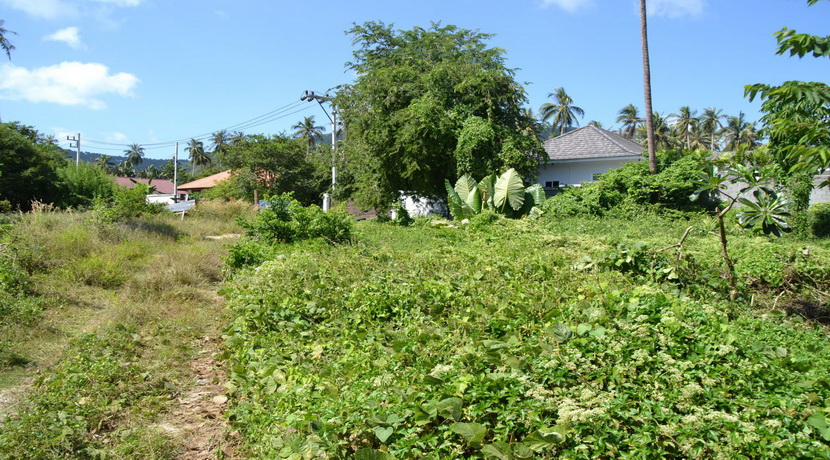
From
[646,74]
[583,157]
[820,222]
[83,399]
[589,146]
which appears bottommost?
[83,399]

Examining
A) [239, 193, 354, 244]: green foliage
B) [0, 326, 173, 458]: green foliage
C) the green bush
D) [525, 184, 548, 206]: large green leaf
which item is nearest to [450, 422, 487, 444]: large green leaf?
[0, 326, 173, 458]: green foliage

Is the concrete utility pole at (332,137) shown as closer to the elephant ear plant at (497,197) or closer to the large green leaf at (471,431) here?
the elephant ear plant at (497,197)

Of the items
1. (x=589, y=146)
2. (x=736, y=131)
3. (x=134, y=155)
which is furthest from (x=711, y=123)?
(x=134, y=155)

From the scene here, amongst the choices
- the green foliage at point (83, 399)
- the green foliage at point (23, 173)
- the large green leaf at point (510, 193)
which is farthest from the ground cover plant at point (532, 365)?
the green foliage at point (23, 173)

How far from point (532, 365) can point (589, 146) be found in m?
23.1

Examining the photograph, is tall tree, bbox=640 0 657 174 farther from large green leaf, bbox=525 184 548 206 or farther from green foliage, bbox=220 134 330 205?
green foliage, bbox=220 134 330 205

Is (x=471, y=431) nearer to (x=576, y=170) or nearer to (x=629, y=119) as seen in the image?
(x=576, y=170)

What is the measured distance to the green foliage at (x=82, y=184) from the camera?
24.2m

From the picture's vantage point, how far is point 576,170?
79.9 feet

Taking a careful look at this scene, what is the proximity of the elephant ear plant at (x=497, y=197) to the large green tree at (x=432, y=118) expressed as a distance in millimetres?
1198

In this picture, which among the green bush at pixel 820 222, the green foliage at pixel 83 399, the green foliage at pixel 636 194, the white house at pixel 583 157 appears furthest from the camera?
the white house at pixel 583 157

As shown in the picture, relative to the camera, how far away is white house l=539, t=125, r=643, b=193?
23.6 meters

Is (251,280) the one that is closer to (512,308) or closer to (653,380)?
(512,308)

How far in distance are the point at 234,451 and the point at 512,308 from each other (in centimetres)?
248
